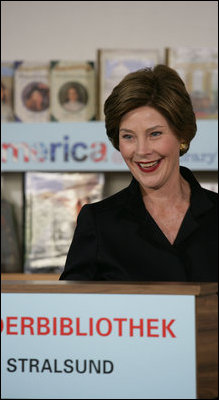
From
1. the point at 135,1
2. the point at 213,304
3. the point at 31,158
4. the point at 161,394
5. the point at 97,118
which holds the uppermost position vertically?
the point at 135,1

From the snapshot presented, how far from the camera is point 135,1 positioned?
109 inches

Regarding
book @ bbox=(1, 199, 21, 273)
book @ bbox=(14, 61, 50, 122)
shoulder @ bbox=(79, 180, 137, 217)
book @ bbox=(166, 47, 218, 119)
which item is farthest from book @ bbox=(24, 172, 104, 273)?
shoulder @ bbox=(79, 180, 137, 217)

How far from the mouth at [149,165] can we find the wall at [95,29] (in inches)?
62.5

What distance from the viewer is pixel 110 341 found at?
77 centimetres

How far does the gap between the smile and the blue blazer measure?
0.19 ft

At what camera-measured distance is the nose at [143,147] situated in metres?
1.10

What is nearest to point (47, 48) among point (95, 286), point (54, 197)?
point (54, 197)

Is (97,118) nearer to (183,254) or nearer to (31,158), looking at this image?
(31,158)

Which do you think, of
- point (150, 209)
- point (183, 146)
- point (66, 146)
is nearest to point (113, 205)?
point (150, 209)

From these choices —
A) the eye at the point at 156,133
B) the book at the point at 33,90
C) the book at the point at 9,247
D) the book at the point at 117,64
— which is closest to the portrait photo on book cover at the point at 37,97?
the book at the point at 33,90

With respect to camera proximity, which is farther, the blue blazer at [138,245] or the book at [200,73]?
the book at [200,73]

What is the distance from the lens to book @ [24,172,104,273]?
2.71m

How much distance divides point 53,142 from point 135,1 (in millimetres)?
730

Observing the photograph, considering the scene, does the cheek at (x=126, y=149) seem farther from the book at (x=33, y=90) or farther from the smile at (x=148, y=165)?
the book at (x=33, y=90)
